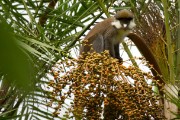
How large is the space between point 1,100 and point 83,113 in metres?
0.72

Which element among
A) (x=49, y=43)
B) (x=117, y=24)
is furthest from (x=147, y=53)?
(x=117, y=24)

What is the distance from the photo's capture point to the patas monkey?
3.68 meters

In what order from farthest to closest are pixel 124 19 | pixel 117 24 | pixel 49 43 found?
pixel 117 24 < pixel 124 19 < pixel 49 43

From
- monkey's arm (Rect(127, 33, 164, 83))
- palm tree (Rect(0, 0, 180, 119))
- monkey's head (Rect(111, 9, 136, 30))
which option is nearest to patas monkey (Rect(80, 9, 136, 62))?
monkey's head (Rect(111, 9, 136, 30))

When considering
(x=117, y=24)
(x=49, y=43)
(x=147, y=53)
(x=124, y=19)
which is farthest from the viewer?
(x=117, y=24)

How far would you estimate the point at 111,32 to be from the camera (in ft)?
13.0

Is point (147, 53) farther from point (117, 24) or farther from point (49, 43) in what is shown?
point (117, 24)

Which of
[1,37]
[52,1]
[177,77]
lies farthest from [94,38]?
[1,37]

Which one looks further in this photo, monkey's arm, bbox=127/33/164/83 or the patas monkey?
the patas monkey

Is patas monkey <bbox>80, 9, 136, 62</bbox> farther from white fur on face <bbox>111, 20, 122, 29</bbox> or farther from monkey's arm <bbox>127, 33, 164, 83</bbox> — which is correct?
monkey's arm <bbox>127, 33, 164, 83</bbox>

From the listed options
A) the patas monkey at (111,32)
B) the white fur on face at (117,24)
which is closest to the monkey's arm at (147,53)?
the patas monkey at (111,32)

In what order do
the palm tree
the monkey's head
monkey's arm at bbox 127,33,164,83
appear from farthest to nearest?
the monkey's head
monkey's arm at bbox 127,33,164,83
the palm tree

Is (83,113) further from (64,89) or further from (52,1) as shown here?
(52,1)

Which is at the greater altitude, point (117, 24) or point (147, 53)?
point (117, 24)
